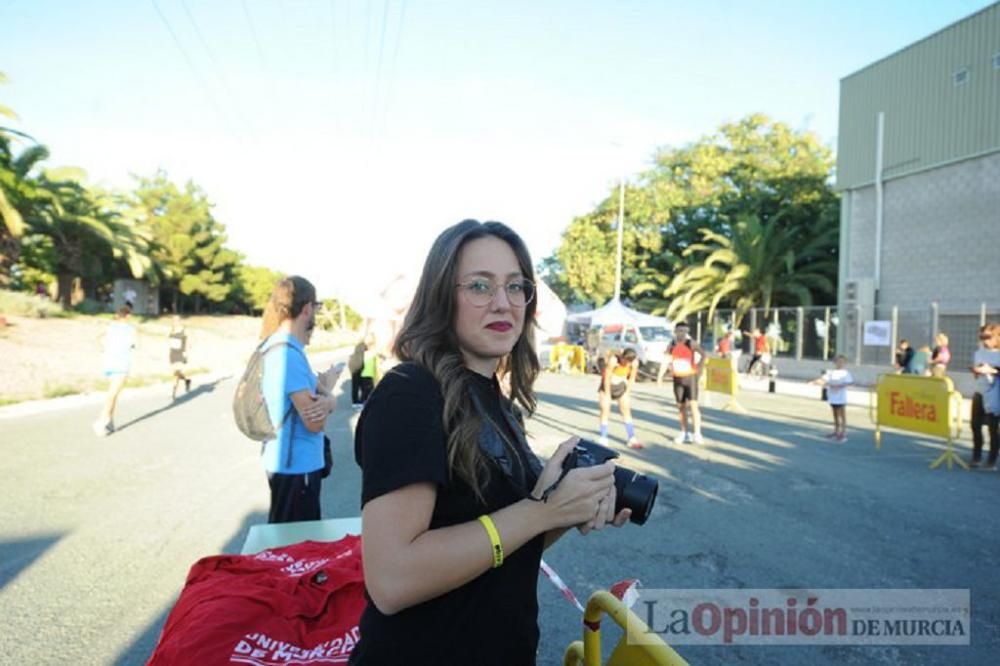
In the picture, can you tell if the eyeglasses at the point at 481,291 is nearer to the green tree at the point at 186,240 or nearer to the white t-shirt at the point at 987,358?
the white t-shirt at the point at 987,358

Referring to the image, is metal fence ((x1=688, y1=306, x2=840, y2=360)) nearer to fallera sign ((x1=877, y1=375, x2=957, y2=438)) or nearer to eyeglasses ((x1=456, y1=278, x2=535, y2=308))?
fallera sign ((x1=877, y1=375, x2=957, y2=438))

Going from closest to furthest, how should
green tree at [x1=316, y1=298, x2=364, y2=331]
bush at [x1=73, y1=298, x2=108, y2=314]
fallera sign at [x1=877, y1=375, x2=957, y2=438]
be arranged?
fallera sign at [x1=877, y1=375, x2=957, y2=438], bush at [x1=73, y1=298, x2=108, y2=314], green tree at [x1=316, y1=298, x2=364, y2=331]

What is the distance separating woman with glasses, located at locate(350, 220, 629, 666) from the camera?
48.7 inches

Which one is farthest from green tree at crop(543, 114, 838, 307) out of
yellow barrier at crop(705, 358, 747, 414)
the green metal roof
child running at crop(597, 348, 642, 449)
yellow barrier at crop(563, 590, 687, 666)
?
yellow barrier at crop(563, 590, 687, 666)

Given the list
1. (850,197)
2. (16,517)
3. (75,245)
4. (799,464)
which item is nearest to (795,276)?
(850,197)

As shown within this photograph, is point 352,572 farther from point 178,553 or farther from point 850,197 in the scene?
point 850,197

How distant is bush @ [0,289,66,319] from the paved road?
20877 mm

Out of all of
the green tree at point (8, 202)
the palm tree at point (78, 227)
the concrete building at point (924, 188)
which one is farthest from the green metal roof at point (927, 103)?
the palm tree at point (78, 227)

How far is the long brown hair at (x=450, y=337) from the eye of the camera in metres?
1.32

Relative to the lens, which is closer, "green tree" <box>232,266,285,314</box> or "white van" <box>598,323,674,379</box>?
"white van" <box>598,323,674,379</box>

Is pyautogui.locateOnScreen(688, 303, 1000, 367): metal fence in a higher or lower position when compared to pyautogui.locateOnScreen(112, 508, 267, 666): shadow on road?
higher

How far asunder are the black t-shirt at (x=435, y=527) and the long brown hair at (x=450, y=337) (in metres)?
0.03

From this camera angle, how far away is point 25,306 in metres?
27.3


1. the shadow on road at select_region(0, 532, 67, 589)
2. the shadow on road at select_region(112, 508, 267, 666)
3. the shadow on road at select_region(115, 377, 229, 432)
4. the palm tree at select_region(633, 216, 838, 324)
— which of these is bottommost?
the shadow on road at select_region(115, 377, 229, 432)
